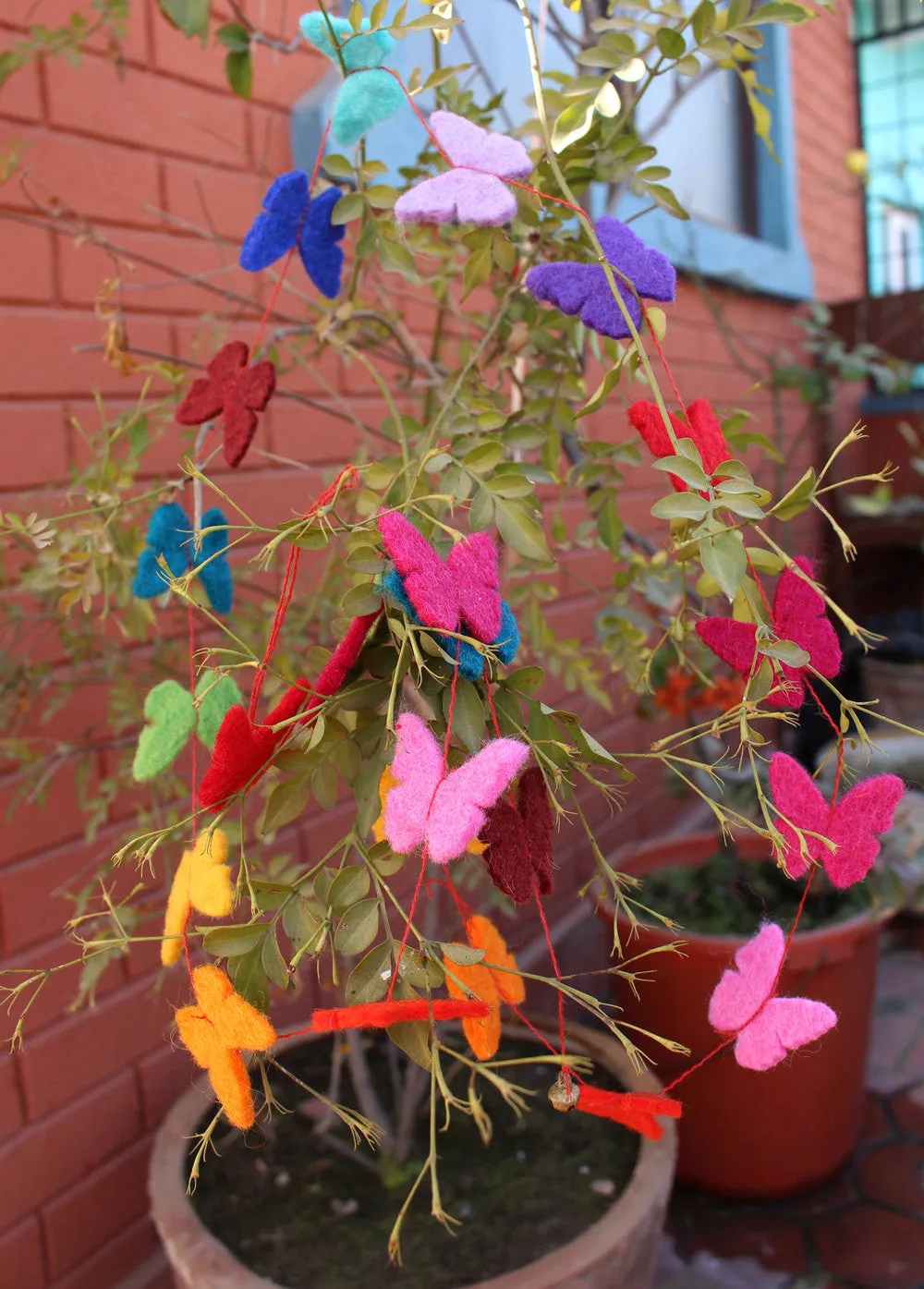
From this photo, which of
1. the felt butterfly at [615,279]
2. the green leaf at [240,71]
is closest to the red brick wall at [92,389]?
the green leaf at [240,71]

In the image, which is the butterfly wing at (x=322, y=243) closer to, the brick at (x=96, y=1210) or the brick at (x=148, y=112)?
the brick at (x=148, y=112)

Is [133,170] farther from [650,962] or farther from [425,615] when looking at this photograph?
[650,962]

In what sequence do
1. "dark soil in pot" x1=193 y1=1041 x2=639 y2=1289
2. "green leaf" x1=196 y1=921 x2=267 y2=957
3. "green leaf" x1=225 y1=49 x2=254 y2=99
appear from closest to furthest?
"green leaf" x1=196 y1=921 x2=267 y2=957
"green leaf" x1=225 y1=49 x2=254 y2=99
"dark soil in pot" x1=193 y1=1041 x2=639 y2=1289

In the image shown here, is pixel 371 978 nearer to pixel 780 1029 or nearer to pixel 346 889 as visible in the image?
pixel 346 889

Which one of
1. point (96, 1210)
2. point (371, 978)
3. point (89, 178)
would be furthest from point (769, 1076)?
point (89, 178)

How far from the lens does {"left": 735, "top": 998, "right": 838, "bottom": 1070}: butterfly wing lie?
0.54 m

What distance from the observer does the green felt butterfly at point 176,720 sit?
0.62 m

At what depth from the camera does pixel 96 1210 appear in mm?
1349

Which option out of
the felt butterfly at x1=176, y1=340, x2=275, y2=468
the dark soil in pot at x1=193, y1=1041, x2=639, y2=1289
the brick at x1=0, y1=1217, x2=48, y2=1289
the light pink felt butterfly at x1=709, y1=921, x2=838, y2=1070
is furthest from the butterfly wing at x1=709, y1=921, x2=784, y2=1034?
the brick at x1=0, y1=1217, x2=48, y2=1289

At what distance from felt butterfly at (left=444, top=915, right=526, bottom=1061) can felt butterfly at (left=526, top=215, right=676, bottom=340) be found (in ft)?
1.24

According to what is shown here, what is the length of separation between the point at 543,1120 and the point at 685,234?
7.47 feet

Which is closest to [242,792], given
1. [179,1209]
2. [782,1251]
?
[179,1209]

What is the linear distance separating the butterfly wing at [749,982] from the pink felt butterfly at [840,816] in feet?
0.15

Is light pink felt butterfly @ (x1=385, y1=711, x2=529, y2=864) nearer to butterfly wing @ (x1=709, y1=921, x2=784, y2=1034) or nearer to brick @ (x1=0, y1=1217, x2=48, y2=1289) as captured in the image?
butterfly wing @ (x1=709, y1=921, x2=784, y2=1034)
